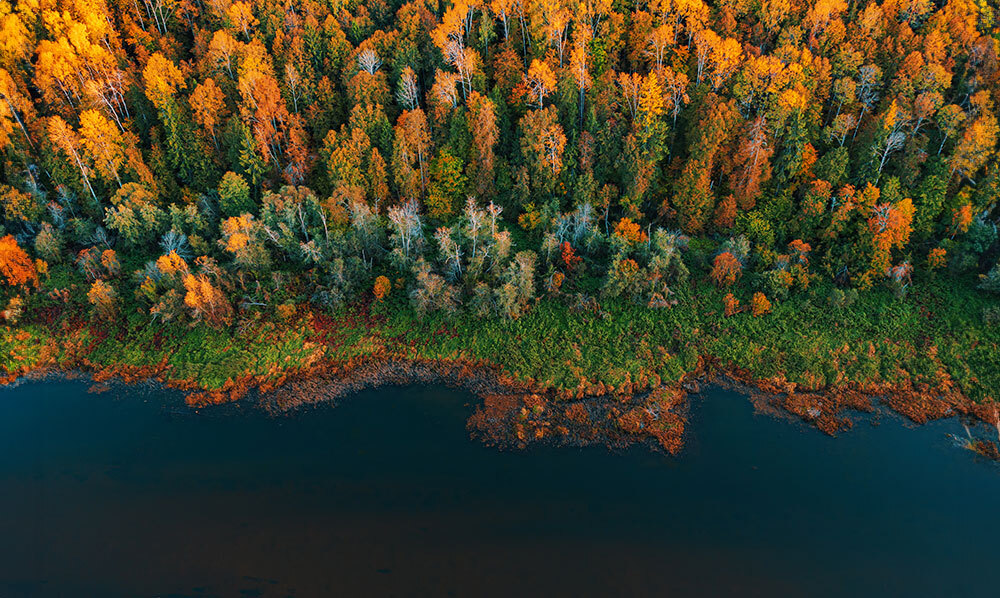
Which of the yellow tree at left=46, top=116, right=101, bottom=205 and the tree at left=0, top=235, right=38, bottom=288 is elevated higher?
the yellow tree at left=46, top=116, right=101, bottom=205

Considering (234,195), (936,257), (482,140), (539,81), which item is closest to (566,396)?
(482,140)

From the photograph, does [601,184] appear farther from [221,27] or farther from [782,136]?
[221,27]

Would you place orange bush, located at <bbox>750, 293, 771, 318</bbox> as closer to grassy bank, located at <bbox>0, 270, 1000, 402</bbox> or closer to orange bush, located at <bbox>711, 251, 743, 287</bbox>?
grassy bank, located at <bbox>0, 270, 1000, 402</bbox>

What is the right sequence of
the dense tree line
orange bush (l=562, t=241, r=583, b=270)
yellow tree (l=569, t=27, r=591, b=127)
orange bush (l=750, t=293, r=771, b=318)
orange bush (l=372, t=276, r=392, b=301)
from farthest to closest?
yellow tree (l=569, t=27, r=591, b=127), orange bush (l=562, t=241, r=583, b=270), orange bush (l=372, t=276, r=392, b=301), the dense tree line, orange bush (l=750, t=293, r=771, b=318)

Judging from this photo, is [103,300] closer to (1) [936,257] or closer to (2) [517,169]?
(2) [517,169]

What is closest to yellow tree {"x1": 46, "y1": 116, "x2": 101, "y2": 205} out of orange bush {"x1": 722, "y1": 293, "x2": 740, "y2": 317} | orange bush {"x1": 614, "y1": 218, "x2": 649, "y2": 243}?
orange bush {"x1": 614, "y1": 218, "x2": 649, "y2": 243}

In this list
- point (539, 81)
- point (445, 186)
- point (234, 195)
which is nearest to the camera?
point (234, 195)
